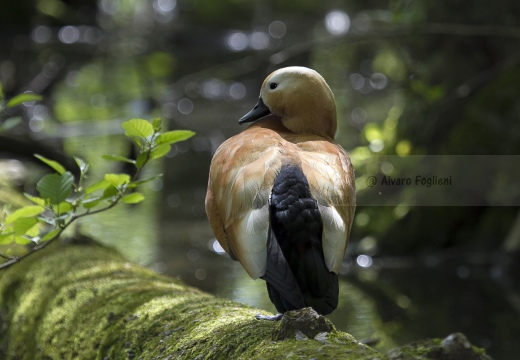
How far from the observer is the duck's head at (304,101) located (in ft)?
12.0

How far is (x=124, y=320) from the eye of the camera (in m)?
3.13

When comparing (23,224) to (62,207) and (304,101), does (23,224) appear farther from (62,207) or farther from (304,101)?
(304,101)

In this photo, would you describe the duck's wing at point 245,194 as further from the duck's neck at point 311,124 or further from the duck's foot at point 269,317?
the duck's neck at point 311,124

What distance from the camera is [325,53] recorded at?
16.0m

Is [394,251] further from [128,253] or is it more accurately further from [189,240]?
[128,253]

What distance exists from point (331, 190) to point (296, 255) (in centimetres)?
33

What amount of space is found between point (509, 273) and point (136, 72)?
10.3 m

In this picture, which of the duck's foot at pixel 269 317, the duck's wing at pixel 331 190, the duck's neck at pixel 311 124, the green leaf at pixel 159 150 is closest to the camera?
A: the duck's foot at pixel 269 317

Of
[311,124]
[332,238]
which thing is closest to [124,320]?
[332,238]

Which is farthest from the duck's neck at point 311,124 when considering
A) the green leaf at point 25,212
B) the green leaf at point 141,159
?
the green leaf at point 25,212

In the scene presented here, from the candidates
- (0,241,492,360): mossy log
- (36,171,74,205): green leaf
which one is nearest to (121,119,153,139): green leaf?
(36,171,74,205): green leaf

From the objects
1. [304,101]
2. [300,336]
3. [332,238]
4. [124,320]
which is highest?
[304,101]

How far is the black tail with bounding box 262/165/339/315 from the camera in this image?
269 centimetres

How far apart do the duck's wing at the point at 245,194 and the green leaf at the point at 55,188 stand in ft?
1.92
